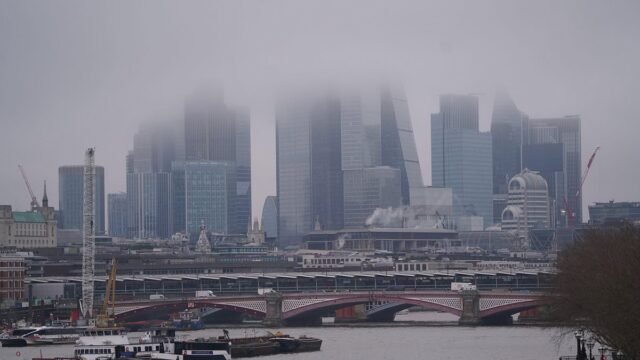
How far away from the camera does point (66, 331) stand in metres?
126

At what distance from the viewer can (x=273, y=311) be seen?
148125mm

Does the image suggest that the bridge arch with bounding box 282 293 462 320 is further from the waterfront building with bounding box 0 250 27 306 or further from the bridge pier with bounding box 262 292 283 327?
the waterfront building with bounding box 0 250 27 306

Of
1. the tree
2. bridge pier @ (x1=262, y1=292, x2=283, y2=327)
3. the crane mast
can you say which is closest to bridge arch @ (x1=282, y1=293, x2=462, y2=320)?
bridge pier @ (x1=262, y1=292, x2=283, y2=327)

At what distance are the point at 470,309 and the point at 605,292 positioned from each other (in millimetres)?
59781

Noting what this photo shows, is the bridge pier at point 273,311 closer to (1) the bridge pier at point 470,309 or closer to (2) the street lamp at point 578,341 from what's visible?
(1) the bridge pier at point 470,309

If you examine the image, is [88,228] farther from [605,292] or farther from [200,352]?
[605,292]

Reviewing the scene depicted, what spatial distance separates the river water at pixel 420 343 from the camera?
350 feet

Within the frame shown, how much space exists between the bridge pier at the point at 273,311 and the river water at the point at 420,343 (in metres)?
4.08

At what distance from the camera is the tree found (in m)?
80.0

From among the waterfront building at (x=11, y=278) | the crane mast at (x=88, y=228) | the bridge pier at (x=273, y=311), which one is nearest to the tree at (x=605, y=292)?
the bridge pier at (x=273, y=311)

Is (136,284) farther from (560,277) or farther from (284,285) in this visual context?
(560,277)

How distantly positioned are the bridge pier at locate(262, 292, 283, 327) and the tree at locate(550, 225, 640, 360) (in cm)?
4192

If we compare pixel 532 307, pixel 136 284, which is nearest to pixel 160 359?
pixel 532 307

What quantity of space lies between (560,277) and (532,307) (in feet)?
110
